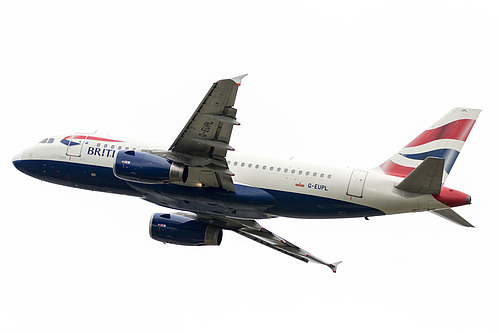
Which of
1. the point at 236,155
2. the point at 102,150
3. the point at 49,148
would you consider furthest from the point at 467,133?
the point at 49,148

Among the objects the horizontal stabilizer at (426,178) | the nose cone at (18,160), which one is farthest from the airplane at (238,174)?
the nose cone at (18,160)

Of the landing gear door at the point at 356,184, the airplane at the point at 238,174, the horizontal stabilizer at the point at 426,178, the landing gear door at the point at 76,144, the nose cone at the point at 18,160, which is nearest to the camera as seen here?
the horizontal stabilizer at the point at 426,178

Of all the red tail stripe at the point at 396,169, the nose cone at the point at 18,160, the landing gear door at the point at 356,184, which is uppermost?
the red tail stripe at the point at 396,169

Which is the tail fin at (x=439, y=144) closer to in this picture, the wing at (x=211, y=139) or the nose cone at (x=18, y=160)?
the wing at (x=211, y=139)

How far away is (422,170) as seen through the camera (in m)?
37.7

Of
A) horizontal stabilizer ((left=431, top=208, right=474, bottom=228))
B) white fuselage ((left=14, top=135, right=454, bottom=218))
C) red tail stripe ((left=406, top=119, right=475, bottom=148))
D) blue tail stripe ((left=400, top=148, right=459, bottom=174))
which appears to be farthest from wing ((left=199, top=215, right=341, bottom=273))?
red tail stripe ((left=406, top=119, right=475, bottom=148))

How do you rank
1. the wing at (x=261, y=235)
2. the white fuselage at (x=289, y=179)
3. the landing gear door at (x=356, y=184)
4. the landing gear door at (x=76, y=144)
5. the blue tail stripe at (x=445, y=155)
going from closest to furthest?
the white fuselage at (x=289, y=179) < the landing gear door at (x=356, y=184) < the blue tail stripe at (x=445, y=155) < the landing gear door at (x=76, y=144) < the wing at (x=261, y=235)

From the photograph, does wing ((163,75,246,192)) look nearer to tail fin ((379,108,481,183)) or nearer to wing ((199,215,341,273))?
wing ((199,215,341,273))

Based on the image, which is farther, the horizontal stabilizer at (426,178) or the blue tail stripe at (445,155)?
the blue tail stripe at (445,155)

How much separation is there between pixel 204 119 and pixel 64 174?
38.8 ft

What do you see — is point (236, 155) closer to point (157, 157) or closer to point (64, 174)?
point (157, 157)

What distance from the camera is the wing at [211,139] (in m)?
34.9

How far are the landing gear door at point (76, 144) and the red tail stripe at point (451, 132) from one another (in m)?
17.9

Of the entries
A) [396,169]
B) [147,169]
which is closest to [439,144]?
[396,169]
